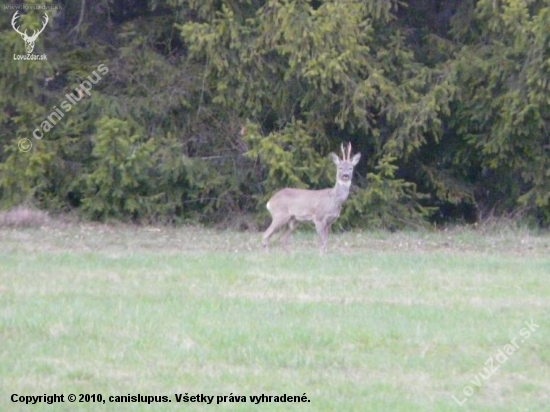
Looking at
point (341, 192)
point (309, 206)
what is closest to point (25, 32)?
point (309, 206)

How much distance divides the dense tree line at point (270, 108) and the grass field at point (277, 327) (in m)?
5.71

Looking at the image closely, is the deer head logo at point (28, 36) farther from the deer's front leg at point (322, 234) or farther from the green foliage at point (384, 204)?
the deer's front leg at point (322, 234)

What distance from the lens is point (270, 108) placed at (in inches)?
963

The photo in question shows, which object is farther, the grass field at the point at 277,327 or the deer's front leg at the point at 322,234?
the deer's front leg at the point at 322,234

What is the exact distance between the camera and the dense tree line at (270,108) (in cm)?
2281

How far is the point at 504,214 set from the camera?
24.7 meters

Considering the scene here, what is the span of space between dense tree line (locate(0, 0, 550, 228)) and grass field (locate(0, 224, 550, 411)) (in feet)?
18.7

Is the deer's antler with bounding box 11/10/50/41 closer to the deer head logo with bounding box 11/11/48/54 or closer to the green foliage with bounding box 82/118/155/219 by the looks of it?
the deer head logo with bounding box 11/11/48/54

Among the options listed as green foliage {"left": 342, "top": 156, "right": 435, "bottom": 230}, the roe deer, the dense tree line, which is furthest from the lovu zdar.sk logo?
green foliage {"left": 342, "top": 156, "right": 435, "bottom": 230}

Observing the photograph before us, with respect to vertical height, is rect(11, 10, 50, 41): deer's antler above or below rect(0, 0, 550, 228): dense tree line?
above


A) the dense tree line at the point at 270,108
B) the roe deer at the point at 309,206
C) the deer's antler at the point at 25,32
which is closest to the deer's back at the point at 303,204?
the roe deer at the point at 309,206

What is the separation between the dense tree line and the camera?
74.8 feet

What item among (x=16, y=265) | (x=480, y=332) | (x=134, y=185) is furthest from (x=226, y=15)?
(x=480, y=332)

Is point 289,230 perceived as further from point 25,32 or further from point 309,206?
point 25,32
